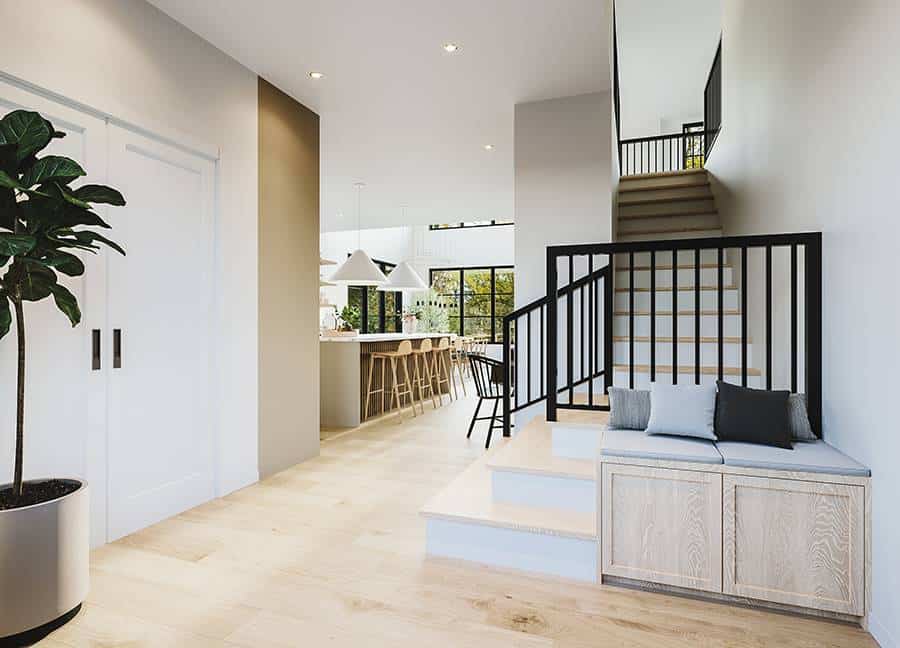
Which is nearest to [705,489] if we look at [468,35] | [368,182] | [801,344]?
[801,344]

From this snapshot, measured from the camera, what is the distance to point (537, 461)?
279 centimetres

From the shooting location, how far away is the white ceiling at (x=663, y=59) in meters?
6.95

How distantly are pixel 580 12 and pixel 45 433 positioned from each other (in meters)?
3.47

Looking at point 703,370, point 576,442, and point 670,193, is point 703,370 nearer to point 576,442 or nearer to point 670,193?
point 576,442

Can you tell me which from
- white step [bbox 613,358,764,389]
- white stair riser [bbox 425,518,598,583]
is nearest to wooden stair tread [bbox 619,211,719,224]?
white step [bbox 613,358,764,389]

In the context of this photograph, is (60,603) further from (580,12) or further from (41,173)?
(580,12)

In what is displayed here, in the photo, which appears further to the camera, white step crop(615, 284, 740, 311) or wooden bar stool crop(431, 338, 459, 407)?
wooden bar stool crop(431, 338, 459, 407)

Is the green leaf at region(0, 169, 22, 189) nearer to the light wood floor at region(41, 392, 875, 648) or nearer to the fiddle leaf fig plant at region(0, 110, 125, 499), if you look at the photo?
the fiddle leaf fig plant at region(0, 110, 125, 499)

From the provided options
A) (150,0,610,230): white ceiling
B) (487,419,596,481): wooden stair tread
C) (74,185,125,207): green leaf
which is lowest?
(487,419,596,481): wooden stair tread

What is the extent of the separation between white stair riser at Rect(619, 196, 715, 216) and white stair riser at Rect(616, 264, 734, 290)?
3.25ft

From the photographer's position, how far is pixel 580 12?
319 centimetres

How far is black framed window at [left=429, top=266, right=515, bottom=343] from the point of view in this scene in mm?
13227

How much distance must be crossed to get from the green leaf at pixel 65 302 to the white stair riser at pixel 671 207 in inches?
200

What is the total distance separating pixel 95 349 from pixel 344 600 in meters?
1.69
